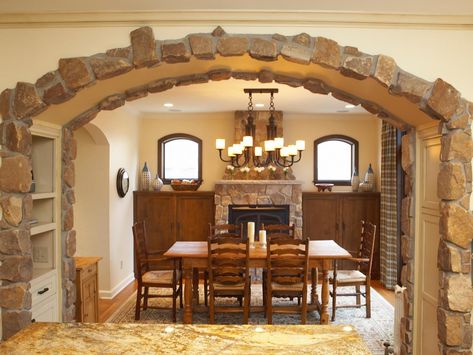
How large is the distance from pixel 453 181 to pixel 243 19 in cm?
158

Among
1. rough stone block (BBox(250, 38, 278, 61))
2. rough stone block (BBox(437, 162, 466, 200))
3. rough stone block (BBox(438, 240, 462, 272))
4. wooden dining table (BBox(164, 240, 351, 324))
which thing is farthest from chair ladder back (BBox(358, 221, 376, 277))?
rough stone block (BBox(250, 38, 278, 61))

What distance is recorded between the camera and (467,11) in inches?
104

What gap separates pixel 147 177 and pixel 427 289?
4941 millimetres

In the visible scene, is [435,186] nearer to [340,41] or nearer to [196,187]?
[340,41]

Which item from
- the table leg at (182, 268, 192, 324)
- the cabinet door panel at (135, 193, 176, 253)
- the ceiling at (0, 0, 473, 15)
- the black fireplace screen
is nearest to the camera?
the ceiling at (0, 0, 473, 15)

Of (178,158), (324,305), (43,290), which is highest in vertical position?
(178,158)

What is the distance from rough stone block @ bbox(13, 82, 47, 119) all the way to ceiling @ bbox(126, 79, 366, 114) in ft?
8.28

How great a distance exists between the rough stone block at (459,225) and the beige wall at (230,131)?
466cm

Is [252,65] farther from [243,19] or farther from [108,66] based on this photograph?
[108,66]

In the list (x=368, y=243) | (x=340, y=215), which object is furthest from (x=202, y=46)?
(x=340, y=215)

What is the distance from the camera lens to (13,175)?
2701 mm

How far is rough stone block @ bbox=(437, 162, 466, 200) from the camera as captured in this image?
8.50 ft

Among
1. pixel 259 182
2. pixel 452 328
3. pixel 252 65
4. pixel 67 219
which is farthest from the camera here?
pixel 259 182

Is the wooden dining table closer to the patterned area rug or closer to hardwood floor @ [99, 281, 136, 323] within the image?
the patterned area rug
